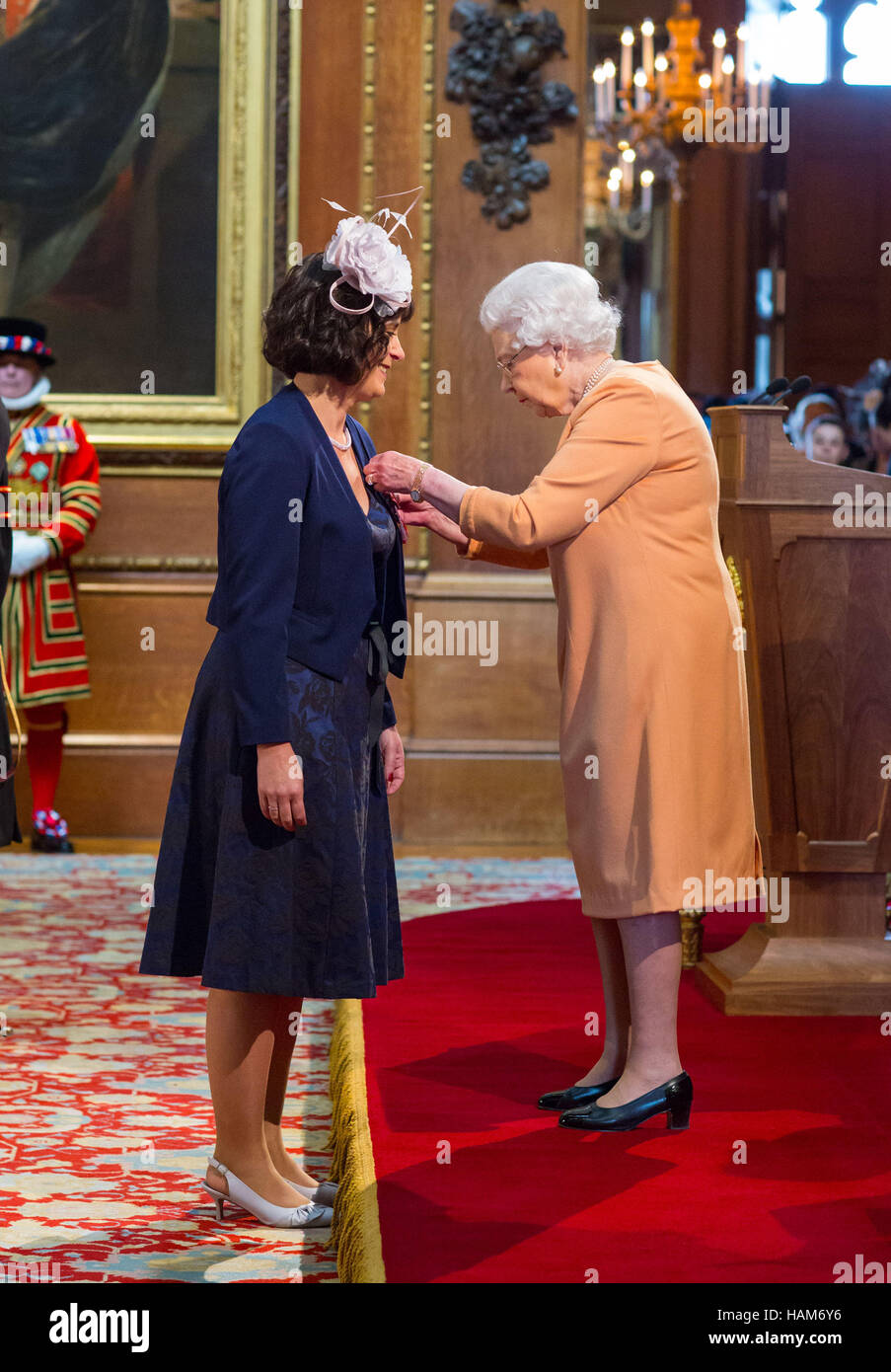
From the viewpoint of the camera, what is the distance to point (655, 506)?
335cm

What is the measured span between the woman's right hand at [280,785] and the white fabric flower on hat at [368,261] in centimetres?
75

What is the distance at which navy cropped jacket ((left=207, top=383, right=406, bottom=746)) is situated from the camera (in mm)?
2875

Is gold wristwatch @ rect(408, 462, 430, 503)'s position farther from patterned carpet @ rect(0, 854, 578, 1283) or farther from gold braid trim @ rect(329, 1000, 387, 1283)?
patterned carpet @ rect(0, 854, 578, 1283)

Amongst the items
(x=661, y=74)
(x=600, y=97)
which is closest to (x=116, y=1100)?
(x=661, y=74)

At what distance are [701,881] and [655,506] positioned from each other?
2.27ft

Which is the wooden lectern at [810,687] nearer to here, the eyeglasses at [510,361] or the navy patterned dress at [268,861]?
the eyeglasses at [510,361]

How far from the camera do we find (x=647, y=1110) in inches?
133

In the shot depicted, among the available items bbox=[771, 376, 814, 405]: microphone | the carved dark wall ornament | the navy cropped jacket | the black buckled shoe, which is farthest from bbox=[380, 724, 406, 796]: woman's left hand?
the carved dark wall ornament

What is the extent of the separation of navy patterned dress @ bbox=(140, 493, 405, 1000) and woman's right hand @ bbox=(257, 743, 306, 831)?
0.21ft

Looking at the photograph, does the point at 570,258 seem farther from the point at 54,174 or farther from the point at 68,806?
the point at 68,806

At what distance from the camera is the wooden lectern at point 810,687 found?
14.4 ft

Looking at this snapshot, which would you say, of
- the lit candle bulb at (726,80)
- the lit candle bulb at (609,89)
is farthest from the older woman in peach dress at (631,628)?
the lit candle bulb at (609,89)
